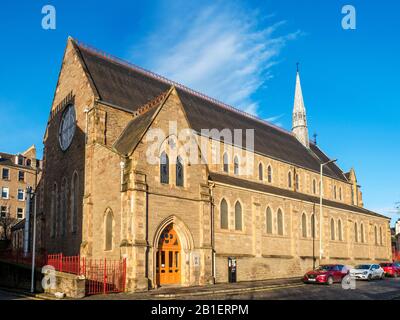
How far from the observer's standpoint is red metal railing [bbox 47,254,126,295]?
23234 mm

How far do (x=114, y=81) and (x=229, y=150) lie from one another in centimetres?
1212

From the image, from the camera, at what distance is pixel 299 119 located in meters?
65.5

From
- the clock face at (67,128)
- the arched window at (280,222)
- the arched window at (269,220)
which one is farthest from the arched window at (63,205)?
the arched window at (280,222)

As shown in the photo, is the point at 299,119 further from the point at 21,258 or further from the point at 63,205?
the point at 21,258

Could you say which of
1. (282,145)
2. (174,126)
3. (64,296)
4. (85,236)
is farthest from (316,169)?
(64,296)

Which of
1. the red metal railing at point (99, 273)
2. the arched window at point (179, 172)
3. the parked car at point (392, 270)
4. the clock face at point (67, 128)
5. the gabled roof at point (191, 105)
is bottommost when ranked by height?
the parked car at point (392, 270)

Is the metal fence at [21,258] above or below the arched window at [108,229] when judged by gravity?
below

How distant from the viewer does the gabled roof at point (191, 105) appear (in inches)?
1350

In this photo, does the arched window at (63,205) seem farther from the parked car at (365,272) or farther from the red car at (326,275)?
the parked car at (365,272)

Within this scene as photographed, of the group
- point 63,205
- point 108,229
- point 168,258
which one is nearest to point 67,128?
point 63,205

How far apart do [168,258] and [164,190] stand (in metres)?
4.29

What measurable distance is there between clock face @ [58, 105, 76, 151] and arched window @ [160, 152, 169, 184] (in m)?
9.69

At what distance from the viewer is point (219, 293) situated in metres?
23.8

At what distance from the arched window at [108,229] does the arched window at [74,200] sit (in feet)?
15.5
